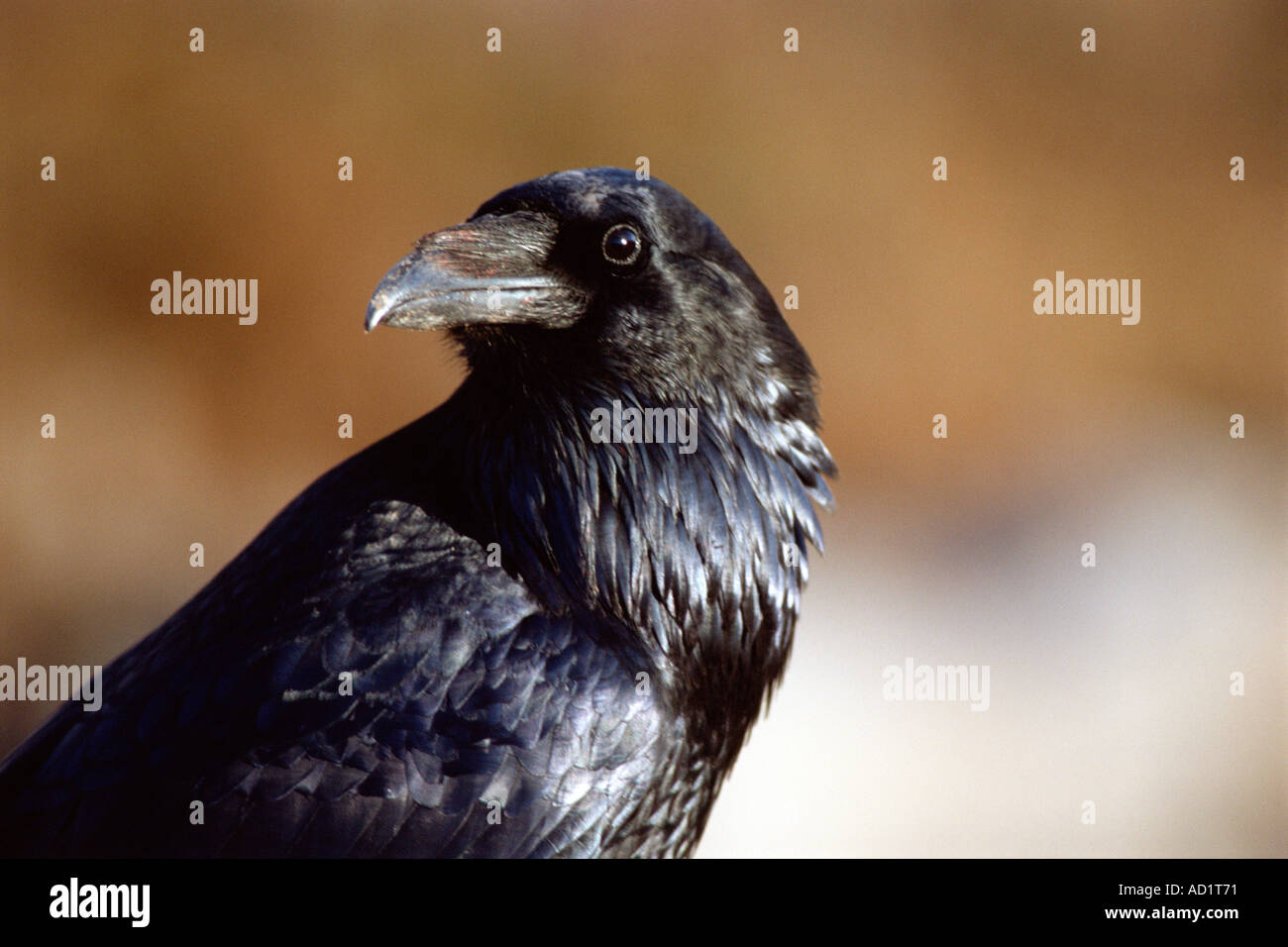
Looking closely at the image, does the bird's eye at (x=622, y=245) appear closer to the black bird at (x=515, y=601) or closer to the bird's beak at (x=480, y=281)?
the black bird at (x=515, y=601)

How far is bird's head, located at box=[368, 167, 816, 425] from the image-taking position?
7.79ft

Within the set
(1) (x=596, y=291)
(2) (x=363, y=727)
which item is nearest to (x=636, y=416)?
(1) (x=596, y=291)

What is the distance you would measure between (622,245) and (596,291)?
0.12 m

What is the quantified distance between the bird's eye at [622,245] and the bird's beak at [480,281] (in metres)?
0.11

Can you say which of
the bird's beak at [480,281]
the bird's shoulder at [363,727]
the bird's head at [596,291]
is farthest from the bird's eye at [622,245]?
the bird's shoulder at [363,727]

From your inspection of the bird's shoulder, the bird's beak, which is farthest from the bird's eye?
the bird's shoulder

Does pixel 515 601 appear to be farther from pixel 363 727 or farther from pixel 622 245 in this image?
pixel 622 245

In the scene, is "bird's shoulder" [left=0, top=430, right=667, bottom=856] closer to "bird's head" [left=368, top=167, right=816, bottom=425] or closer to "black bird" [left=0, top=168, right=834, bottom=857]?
"black bird" [left=0, top=168, right=834, bottom=857]

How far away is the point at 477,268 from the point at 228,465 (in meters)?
5.53

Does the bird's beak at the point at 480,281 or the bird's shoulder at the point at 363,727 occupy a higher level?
the bird's beak at the point at 480,281

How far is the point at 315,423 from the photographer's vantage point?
7.56 meters

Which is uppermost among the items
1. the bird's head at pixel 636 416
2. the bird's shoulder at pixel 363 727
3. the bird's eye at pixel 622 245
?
the bird's eye at pixel 622 245

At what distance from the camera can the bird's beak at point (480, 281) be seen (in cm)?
232
